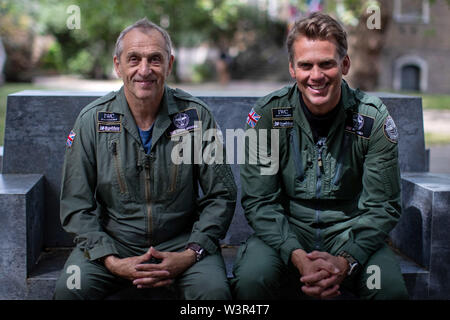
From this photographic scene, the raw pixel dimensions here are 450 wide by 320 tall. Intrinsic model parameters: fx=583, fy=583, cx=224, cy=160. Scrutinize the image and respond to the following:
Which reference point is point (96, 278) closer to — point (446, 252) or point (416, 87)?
point (446, 252)

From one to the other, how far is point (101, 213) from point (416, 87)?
26995 millimetres

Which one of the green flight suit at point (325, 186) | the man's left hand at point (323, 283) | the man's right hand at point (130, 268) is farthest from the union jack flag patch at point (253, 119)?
the man's right hand at point (130, 268)

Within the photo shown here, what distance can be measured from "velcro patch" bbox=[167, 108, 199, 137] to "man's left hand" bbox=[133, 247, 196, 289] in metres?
0.67

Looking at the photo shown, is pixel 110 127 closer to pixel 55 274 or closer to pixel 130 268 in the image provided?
pixel 130 268

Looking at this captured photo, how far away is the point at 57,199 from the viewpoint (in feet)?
13.3

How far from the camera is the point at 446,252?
11.9 ft

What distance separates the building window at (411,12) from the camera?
87.3ft

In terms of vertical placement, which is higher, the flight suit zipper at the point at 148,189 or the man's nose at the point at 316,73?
the man's nose at the point at 316,73

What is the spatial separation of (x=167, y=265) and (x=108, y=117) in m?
0.89

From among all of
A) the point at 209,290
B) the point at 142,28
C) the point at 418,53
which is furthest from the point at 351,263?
the point at 418,53

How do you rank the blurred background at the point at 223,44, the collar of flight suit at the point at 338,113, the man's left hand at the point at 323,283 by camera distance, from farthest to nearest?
the blurred background at the point at 223,44 → the collar of flight suit at the point at 338,113 → the man's left hand at the point at 323,283

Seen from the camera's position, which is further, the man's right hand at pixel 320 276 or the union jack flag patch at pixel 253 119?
the union jack flag patch at pixel 253 119

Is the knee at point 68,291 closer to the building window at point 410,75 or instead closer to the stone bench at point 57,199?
the stone bench at point 57,199

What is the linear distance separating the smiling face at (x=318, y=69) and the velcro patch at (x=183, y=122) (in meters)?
0.62
